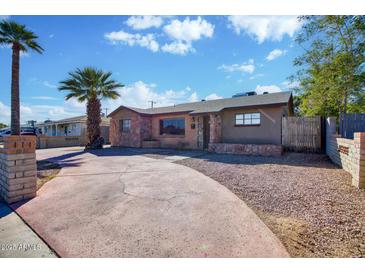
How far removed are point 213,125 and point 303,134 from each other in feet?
16.6

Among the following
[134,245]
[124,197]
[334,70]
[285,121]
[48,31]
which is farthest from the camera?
[285,121]

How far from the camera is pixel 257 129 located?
1132 centimetres

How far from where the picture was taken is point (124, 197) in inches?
154

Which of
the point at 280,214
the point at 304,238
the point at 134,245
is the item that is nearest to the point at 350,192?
the point at 280,214

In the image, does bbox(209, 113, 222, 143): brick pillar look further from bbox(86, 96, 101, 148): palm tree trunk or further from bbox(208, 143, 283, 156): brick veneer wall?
bbox(86, 96, 101, 148): palm tree trunk

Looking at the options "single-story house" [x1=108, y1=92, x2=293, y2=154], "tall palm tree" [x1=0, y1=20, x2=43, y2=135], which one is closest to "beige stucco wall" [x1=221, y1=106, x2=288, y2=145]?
"single-story house" [x1=108, y1=92, x2=293, y2=154]

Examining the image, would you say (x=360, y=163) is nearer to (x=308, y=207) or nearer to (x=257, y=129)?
(x=308, y=207)

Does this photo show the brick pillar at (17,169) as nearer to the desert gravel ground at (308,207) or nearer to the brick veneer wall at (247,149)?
the desert gravel ground at (308,207)

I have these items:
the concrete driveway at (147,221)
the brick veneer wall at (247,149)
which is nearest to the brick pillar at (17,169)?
the concrete driveway at (147,221)

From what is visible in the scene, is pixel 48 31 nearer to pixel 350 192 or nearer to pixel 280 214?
pixel 280 214

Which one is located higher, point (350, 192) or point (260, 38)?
point (260, 38)

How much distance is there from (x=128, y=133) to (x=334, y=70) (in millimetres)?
14522
